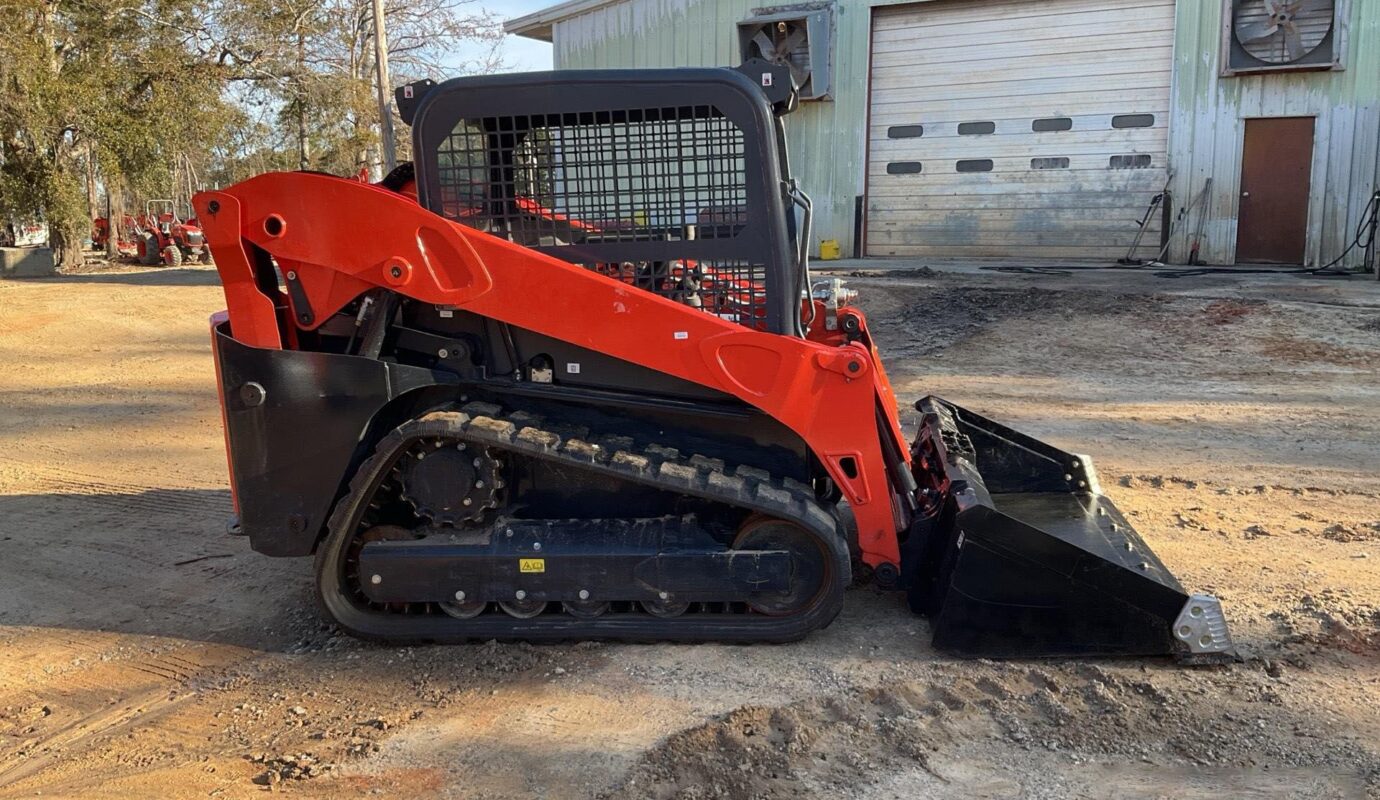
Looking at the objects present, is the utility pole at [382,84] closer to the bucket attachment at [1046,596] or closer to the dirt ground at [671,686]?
the dirt ground at [671,686]

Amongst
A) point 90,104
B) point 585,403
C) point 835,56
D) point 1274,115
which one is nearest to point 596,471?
point 585,403

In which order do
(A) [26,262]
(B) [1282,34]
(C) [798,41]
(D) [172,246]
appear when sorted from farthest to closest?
(D) [172,246] < (A) [26,262] < (C) [798,41] < (B) [1282,34]

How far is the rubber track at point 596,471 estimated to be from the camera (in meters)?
3.79

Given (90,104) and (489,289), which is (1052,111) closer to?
(489,289)

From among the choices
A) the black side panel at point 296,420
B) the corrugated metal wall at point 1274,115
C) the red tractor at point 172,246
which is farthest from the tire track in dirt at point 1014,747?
the red tractor at point 172,246

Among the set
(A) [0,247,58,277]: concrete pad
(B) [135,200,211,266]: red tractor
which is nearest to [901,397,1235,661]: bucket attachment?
(A) [0,247,58,277]: concrete pad

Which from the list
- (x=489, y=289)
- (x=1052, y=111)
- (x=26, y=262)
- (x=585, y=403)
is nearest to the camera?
(x=489, y=289)

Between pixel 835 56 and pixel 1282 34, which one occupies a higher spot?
pixel 835 56

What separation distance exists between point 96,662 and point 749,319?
113 inches

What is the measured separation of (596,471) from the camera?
393 cm

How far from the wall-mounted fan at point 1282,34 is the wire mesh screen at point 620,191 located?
13.9 meters

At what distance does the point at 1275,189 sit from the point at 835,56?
6981 millimetres

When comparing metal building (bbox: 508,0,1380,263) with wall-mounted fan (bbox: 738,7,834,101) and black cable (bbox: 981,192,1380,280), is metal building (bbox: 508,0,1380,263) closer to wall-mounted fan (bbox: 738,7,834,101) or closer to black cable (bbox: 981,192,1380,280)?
wall-mounted fan (bbox: 738,7,834,101)

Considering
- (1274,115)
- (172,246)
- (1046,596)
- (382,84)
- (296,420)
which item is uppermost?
(382,84)
